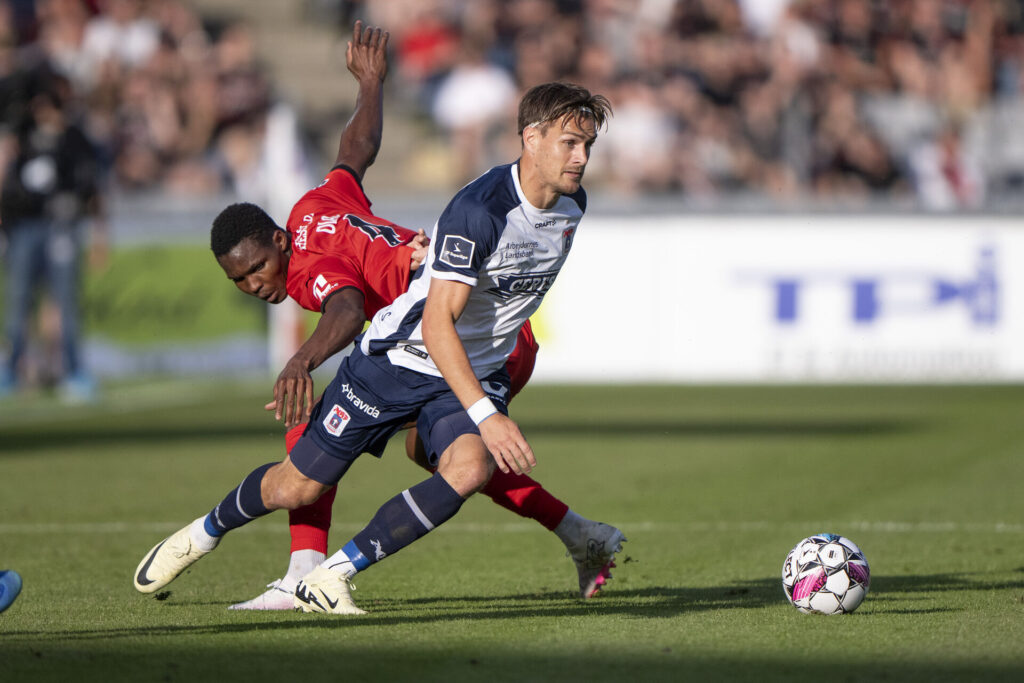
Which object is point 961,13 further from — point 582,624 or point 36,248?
point 582,624

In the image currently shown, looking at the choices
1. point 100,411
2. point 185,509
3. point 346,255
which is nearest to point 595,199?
point 100,411

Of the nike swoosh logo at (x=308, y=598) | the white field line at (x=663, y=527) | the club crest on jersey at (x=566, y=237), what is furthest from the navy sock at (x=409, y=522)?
the white field line at (x=663, y=527)

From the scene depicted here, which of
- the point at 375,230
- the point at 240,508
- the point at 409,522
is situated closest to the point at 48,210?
the point at 375,230

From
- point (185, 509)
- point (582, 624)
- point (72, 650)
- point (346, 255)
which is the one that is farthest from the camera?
point (185, 509)

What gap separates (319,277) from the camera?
5.79 metres

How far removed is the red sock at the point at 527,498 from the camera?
19.9 feet

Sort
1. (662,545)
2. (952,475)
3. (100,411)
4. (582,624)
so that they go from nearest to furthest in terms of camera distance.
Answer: (582,624), (662,545), (952,475), (100,411)

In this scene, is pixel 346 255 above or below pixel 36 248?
below

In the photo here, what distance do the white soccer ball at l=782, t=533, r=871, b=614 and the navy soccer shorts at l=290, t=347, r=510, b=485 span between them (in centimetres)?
118

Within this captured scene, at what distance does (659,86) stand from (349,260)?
14831 millimetres

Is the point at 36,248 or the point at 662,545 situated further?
the point at 36,248

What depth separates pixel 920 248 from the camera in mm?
17750

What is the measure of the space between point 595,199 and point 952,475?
874cm

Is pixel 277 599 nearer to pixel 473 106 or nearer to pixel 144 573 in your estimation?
pixel 144 573
